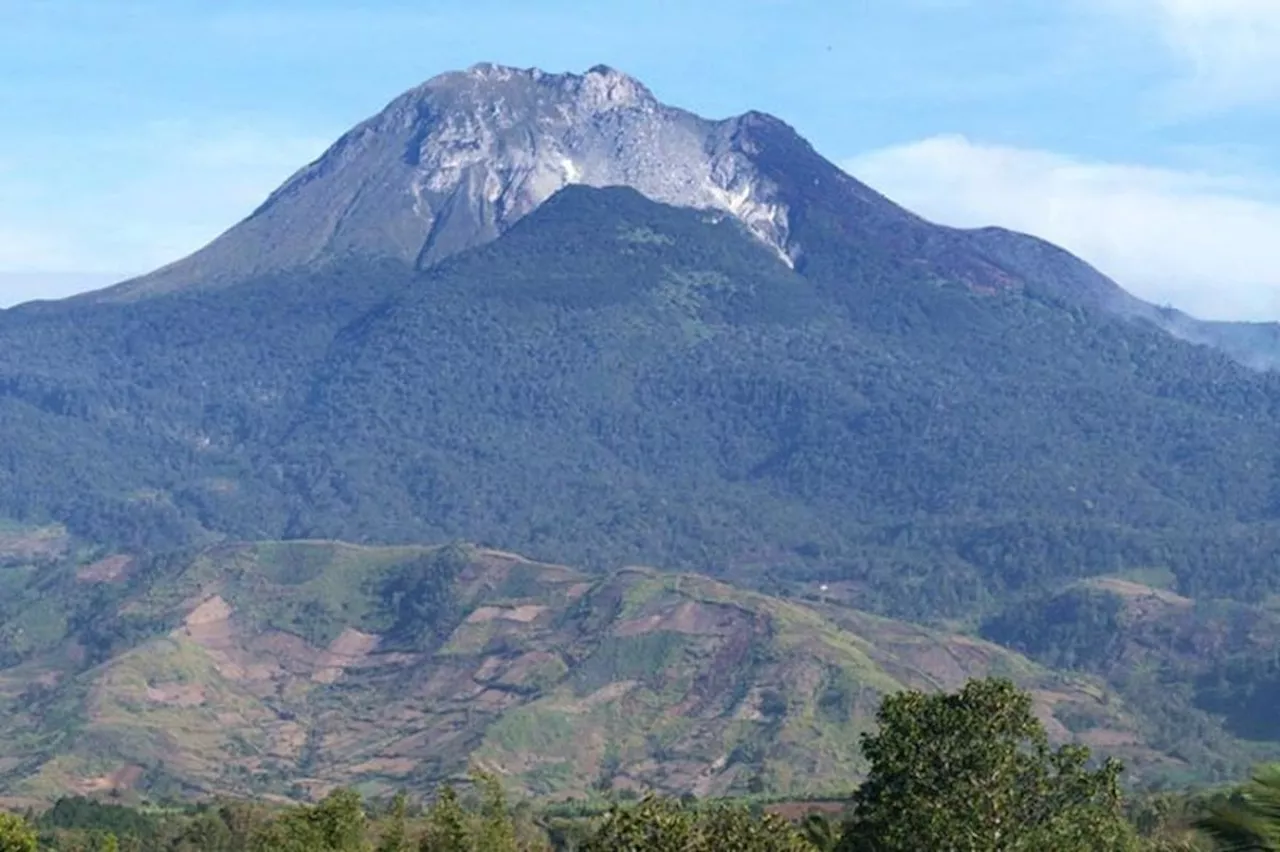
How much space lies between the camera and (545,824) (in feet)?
426

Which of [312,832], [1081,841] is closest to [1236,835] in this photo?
[1081,841]

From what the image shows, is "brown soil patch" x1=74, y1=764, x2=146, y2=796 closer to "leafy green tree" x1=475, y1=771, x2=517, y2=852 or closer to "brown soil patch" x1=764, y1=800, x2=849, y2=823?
"brown soil patch" x1=764, y1=800, x2=849, y2=823

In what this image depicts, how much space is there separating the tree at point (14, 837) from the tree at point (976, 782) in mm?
14621

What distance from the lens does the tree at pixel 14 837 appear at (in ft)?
125

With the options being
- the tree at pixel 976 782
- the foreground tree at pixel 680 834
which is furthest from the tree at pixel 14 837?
the tree at pixel 976 782

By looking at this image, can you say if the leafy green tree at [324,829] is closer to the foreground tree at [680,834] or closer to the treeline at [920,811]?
the treeline at [920,811]

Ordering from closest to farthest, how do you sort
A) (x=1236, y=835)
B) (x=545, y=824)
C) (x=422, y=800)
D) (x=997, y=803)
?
(x=1236, y=835)
(x=997, y=803)
(x=545, y=824)
(x=422, y=800)

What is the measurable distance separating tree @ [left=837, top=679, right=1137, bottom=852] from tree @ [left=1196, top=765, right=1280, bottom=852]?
45.9 feet

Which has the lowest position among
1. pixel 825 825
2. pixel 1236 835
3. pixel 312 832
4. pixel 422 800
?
pixel 422 800

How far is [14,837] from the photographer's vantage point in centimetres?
3834

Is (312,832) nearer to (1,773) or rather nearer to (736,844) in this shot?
(736,844)

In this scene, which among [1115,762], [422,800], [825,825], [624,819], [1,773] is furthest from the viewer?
[1,773]

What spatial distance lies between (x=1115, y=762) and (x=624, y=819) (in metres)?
12.1

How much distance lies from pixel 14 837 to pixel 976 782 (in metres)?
16.4
